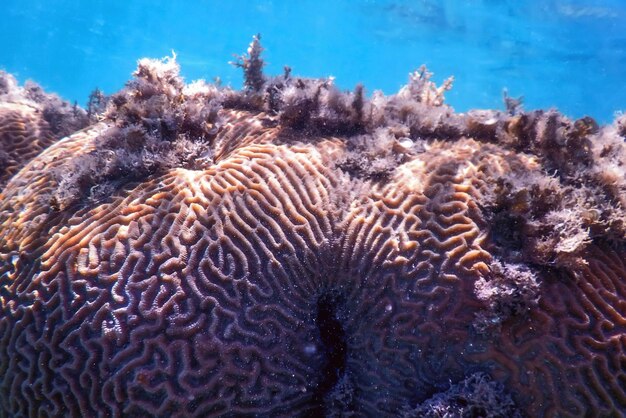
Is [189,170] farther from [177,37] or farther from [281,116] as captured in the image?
[177,37]

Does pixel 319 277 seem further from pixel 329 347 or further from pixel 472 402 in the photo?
pixel 472 402

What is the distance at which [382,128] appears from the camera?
507 cm

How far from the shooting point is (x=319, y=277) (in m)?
4.02

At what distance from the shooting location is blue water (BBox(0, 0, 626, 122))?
114 ft

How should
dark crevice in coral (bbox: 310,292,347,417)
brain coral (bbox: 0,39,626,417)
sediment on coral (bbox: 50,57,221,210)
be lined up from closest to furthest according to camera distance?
brain coral (bbox: 0,39,626,417), dark crevice in coral (bbox: 310,292,347,417), sediment on coral (bbox: 50,57,221,210)

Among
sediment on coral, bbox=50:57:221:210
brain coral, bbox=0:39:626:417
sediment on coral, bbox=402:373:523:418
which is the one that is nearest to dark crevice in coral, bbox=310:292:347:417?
brain coral, bbox=0:39:626:417

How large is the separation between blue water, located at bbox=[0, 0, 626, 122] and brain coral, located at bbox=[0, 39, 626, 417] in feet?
68.9

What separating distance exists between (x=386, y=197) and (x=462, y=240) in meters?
0.91

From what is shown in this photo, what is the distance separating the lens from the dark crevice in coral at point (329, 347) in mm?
3710

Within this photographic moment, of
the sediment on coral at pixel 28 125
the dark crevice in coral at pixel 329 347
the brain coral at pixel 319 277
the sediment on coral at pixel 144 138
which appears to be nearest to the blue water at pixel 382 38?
the sediment on coral at pixel 28 125

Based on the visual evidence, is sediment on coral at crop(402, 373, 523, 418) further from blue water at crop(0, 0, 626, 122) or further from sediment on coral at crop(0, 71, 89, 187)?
blue water at crop(0, 0, 626, 122)

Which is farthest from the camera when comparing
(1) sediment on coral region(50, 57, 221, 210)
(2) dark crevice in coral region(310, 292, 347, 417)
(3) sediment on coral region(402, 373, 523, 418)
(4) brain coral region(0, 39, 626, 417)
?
(1) sediment on coral region(50, 57, 221, 210)

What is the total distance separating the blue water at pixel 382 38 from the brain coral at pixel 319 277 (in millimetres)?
20994

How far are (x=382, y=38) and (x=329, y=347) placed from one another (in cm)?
5240
